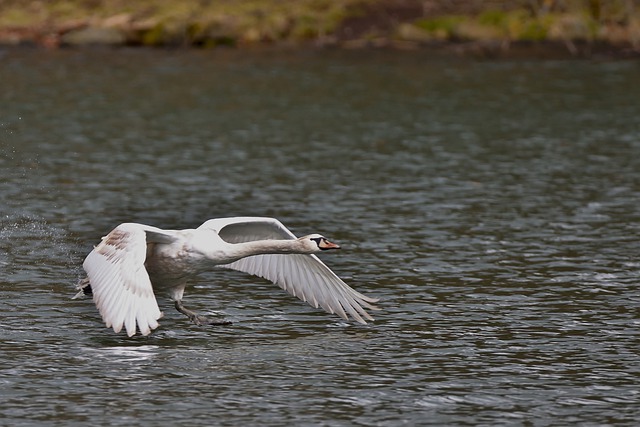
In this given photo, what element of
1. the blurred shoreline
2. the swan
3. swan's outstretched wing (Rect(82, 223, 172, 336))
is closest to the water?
the swan

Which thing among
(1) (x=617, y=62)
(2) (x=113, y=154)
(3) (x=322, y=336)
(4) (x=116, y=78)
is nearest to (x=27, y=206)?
(2) (x=113, y=154)

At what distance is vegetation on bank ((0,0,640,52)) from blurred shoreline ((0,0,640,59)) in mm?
37

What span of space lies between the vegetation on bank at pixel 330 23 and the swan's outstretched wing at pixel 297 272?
33753 millimetres

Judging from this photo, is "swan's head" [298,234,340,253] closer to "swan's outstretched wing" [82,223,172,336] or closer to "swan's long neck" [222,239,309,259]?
"swan's long neck" [222,239,309,259]

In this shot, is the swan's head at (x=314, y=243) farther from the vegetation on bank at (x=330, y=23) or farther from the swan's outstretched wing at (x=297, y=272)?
the vegetation on bank at (x=330, y=23)

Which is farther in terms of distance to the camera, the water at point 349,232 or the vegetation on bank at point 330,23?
the vegetation on bank at point 330,23

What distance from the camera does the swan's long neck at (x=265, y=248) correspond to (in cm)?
1401

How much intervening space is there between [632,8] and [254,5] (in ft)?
48.7

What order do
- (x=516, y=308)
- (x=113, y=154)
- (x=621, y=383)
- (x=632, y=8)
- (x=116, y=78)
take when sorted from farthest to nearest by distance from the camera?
(x=632, y=8)
(x=116, y=78)
(x=113, y=154)
(x=516, y=308)
(x=621, y=383)

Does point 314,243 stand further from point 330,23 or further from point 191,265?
point 330,23

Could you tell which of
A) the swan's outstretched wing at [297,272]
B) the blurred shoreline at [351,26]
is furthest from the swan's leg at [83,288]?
the blurred shoreline at [351,26]

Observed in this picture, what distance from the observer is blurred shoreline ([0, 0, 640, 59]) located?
48.5m

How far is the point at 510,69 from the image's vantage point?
43156 mm

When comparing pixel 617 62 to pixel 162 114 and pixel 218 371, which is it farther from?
pixel 218 371
